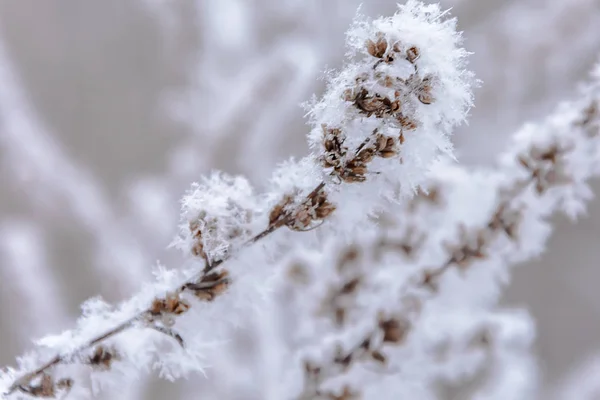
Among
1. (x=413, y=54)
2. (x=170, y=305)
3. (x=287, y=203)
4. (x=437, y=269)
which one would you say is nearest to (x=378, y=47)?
(x=413, y=54)

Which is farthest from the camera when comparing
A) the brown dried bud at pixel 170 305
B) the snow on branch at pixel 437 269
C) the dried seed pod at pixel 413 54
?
the snow on branch at pixel 437 269

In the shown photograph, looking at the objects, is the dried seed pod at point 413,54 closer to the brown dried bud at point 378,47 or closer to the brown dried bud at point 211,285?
the brown dried bud at point 378,47

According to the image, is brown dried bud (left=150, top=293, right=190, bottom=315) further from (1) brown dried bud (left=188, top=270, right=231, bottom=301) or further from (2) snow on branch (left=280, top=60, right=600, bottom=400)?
(2) snow on branch (left=280, top=60, right=600, bottom=400)

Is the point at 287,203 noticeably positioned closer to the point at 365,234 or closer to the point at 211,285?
the point at 211,285

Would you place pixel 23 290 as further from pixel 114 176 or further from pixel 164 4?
pixel 164 4

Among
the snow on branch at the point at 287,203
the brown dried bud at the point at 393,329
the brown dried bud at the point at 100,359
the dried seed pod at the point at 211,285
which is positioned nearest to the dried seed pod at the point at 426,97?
the snow on branch at the point at 287,203

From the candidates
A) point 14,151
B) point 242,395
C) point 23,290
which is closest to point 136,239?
point 23,290

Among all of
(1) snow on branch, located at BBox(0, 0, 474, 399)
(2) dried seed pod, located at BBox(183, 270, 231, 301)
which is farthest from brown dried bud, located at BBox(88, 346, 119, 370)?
(2) dried seed pod, located at BBox(183, 270, 231, 301)
